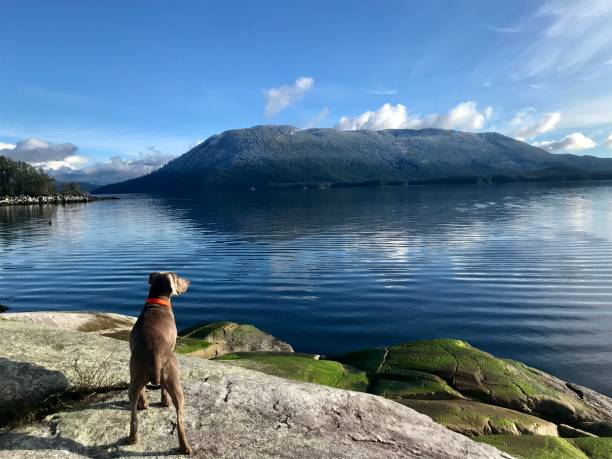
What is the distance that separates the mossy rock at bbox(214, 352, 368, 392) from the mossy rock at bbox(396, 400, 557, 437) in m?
2.58

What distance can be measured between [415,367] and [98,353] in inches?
397

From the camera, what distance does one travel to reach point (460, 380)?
14.2 m

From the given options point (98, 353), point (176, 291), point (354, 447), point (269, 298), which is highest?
point (176, 291)

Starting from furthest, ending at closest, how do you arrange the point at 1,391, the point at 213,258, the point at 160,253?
the point at 160,253 → the point at 213,258 → the point at 1,391

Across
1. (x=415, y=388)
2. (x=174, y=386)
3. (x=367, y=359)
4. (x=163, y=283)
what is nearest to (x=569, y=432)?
(x=415, y=388)

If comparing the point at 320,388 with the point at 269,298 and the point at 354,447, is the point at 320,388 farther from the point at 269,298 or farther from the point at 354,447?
the point at 269,298

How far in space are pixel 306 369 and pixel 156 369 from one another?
7585 mm

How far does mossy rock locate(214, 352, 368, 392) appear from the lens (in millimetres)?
13477

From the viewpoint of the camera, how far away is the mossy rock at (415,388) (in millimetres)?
13125

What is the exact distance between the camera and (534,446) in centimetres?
919

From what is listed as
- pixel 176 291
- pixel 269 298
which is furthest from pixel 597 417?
pixel 269 298

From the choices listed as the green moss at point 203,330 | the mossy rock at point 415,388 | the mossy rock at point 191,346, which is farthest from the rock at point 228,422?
the green moss at point 203,330

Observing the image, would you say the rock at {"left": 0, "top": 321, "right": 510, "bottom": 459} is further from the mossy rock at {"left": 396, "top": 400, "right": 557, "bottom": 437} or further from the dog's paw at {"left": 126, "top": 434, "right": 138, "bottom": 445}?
the mossy rock at {"left": 396, "top": 400, "right": 557, "bottom": 437}

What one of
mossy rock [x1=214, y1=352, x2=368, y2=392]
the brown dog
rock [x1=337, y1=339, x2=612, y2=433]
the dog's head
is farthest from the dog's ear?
rock [x1=337, y1=339, x2=612, y2=433]
